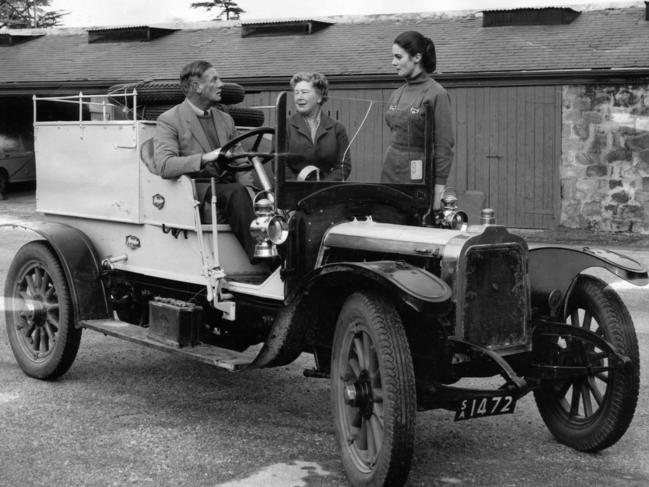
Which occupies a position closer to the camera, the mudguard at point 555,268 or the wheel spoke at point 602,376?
the wheel spoke at point 602,376

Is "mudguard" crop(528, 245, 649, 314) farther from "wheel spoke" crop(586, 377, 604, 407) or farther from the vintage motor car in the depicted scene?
"wheel spoke" crop(586, 377, 604, 407)

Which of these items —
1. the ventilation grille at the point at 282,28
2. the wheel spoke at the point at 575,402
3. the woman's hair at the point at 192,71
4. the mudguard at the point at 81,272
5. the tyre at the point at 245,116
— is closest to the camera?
the wheel spoke at the point at 575,402

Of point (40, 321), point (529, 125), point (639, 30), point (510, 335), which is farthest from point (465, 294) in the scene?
point (639, 30)

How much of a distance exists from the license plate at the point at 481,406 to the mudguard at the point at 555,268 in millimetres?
690

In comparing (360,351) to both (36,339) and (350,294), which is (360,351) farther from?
(36,339)

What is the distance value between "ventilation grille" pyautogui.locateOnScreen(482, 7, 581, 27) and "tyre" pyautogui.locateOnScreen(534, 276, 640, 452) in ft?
48.0

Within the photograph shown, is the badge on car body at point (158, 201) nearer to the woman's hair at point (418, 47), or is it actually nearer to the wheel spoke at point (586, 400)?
the woman's hair at point (418, 47)

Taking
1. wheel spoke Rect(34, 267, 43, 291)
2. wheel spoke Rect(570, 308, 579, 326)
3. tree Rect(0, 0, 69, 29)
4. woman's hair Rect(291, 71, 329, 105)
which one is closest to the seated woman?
woman's hair Rect(291, 71, 329, 105)

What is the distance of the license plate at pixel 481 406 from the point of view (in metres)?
3.96

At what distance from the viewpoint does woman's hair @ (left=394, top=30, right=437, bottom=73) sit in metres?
5.27

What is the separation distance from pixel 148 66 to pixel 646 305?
1457 cm

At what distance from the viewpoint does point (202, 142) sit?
5.47 m

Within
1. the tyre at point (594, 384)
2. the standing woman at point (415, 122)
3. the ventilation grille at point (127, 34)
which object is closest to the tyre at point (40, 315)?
the standing woman at point (415, 122)

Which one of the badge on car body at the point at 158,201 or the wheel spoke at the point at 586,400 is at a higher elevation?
the badge on car body at the point at 158,201
